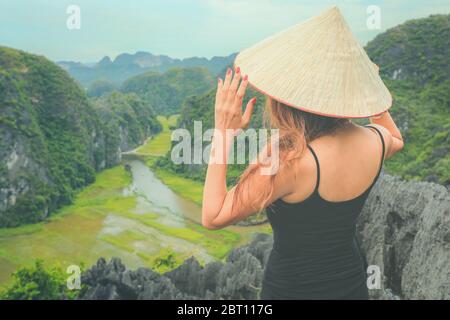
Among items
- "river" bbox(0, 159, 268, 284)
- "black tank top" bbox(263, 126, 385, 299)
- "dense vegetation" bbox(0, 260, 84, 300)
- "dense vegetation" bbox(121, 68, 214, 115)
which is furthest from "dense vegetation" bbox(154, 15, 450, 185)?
"dense vegetation" bbox(121, 68, 214, 115)

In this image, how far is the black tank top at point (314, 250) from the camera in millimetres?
1231

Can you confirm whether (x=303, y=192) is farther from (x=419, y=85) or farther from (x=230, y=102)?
(x=419, y=85)

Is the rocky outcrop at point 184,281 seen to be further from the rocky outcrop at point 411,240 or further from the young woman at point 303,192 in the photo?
the young woman at point 303,192

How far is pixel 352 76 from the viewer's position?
127 cm

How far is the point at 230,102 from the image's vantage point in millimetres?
1176

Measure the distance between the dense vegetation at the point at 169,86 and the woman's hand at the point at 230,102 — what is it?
5781 cm

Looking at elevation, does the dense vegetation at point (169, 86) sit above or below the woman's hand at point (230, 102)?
above

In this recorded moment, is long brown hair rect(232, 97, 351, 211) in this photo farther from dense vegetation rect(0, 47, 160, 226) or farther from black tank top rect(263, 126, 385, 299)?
dense vegetation rect(0, 47, 160, 226)

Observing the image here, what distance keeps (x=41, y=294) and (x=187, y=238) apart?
355 inches

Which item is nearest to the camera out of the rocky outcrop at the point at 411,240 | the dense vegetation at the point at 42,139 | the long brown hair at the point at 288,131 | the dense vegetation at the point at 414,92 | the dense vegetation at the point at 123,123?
the long brown hair at the point at 288,131

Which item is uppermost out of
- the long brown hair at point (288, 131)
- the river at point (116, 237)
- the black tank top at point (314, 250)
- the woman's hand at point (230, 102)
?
the woman's hand at point (230, 102)

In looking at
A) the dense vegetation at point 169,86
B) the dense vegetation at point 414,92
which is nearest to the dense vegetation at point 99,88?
the dense vegetation at point 169,86

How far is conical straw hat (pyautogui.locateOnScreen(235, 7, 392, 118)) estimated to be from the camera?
121 cm
